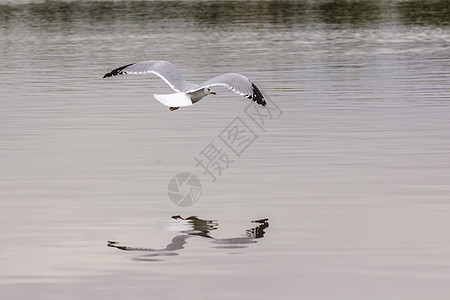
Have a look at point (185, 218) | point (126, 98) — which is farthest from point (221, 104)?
point (185, 218)

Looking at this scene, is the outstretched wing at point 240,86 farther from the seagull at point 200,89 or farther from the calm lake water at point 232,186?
the calm lake water at point 232,186

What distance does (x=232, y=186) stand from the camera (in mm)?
17484

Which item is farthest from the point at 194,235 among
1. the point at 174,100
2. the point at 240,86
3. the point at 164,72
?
the point at 164,72

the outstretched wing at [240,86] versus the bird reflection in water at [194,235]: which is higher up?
the outstretched wing at [240,86]

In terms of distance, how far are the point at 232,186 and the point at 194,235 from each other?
134 inches

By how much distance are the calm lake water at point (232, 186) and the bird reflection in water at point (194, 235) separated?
27 millimetres

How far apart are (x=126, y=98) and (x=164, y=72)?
10.7 meters

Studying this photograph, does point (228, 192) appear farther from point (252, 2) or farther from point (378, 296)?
point (252, 2)

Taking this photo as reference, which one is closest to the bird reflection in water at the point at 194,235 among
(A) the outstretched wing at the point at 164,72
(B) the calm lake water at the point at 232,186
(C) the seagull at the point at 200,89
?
(B) the calm lake water at the point at 232,186

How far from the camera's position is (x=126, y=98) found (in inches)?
1210

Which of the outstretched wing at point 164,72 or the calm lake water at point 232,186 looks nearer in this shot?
the calm lake water at point 232,186

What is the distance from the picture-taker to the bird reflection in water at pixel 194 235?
13.2 m

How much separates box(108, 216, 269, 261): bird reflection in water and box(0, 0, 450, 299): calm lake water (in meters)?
0.03

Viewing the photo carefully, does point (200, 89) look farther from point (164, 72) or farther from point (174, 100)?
point (164, 72)
